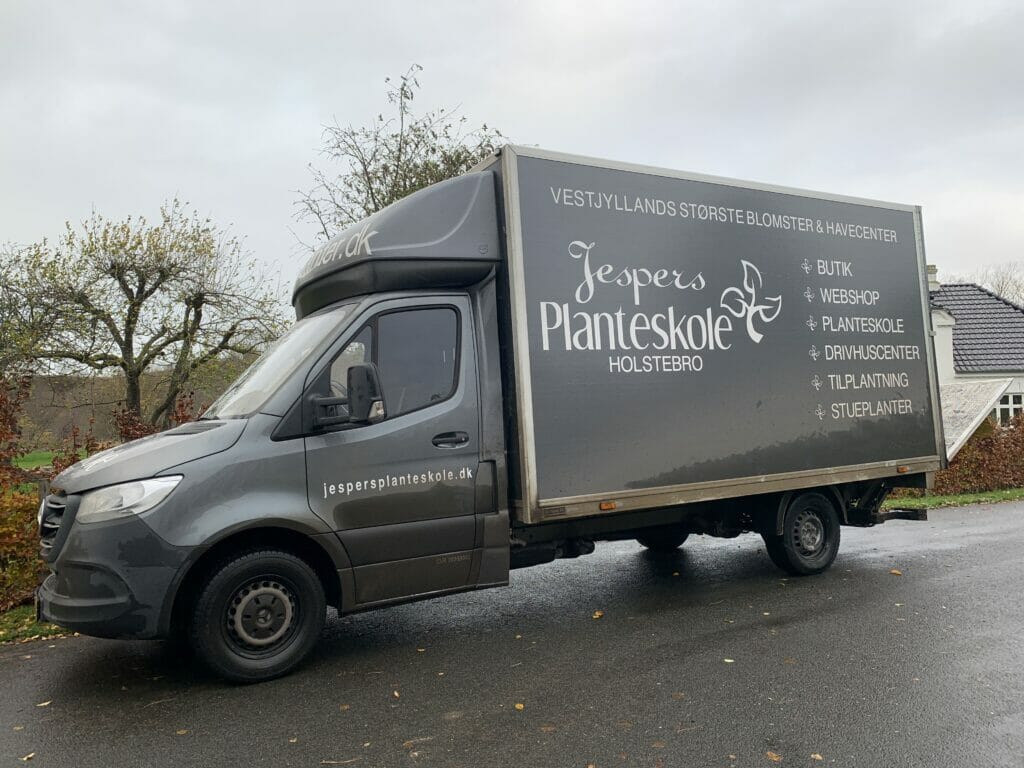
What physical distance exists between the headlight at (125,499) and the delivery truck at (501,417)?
1 cm

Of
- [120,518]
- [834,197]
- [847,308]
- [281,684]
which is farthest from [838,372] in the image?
[120,518]

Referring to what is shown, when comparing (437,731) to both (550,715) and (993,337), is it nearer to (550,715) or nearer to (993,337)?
(550,715)

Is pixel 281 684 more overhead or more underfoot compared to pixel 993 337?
more underfoot

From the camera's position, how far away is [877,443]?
716 centimetres

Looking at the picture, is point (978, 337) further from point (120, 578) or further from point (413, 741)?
point (120, 578)

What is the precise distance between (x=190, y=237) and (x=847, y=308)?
20.2m

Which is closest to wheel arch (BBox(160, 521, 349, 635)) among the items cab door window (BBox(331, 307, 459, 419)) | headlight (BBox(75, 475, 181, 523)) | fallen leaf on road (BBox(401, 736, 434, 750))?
headlight (BBox(75, 475, 181, 523))

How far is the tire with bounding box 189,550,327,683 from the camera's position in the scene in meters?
4.53

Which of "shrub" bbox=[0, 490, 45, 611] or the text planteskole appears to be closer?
the text planteskole

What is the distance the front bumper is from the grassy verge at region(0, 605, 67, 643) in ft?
6.79

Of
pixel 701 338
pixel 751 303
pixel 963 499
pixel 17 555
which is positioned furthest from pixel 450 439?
pixel 963 499

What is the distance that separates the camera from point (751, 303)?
652 centimetres

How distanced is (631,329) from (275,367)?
261 centimetres

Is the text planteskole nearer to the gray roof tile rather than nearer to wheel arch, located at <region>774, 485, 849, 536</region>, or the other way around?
wheel arch, located at <region>774, 485, 849, 536</region>
